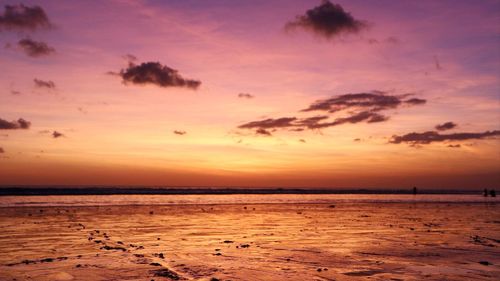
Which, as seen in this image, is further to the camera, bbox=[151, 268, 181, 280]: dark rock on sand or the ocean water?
the ocean water

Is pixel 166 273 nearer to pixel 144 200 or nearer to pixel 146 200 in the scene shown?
pixel 144 200

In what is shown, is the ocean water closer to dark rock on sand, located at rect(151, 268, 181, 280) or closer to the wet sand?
the wet sand

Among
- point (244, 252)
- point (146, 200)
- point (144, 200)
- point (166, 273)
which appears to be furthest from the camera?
point (146, 200)

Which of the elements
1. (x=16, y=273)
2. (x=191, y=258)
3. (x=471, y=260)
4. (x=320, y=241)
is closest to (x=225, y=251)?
(x=191, y=258)

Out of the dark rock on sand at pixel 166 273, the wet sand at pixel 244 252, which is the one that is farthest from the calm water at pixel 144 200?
the dark rock on sand at pixel 166 273

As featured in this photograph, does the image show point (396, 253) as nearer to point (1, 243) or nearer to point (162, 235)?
point (162, 235)

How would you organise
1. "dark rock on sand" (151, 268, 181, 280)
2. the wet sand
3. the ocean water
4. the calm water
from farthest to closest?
the calm water
the ocean water
the wet sand
"dark rock on sand" (151, 268, 181, 280)

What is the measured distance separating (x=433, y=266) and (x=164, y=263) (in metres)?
9.76

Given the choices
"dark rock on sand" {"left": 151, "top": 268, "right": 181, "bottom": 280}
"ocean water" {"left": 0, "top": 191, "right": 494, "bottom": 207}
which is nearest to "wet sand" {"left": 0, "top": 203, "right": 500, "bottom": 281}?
"dark rock on sand" {"left": 151, "top": 268, "right": 181, "bottom": 280}

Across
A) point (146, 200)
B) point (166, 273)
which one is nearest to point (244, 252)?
point (166, 273)

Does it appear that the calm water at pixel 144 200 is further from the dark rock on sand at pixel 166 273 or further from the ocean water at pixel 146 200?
the dark rock on sand at pixel 166 273

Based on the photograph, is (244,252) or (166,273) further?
(244,252)

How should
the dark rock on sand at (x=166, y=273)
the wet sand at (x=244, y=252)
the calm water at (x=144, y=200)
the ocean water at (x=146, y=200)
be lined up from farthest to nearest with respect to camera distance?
1. the calm water at (x=144, y=200)
2. the ocean water at (x=146, y=200)
3. the wet sand at (x=244, y=252)
4. the dark rock on sand at (x=166, y=273)

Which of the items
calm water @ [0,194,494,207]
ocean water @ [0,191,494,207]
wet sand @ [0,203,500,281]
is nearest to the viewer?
wet sand @ [0,203,500,281]
